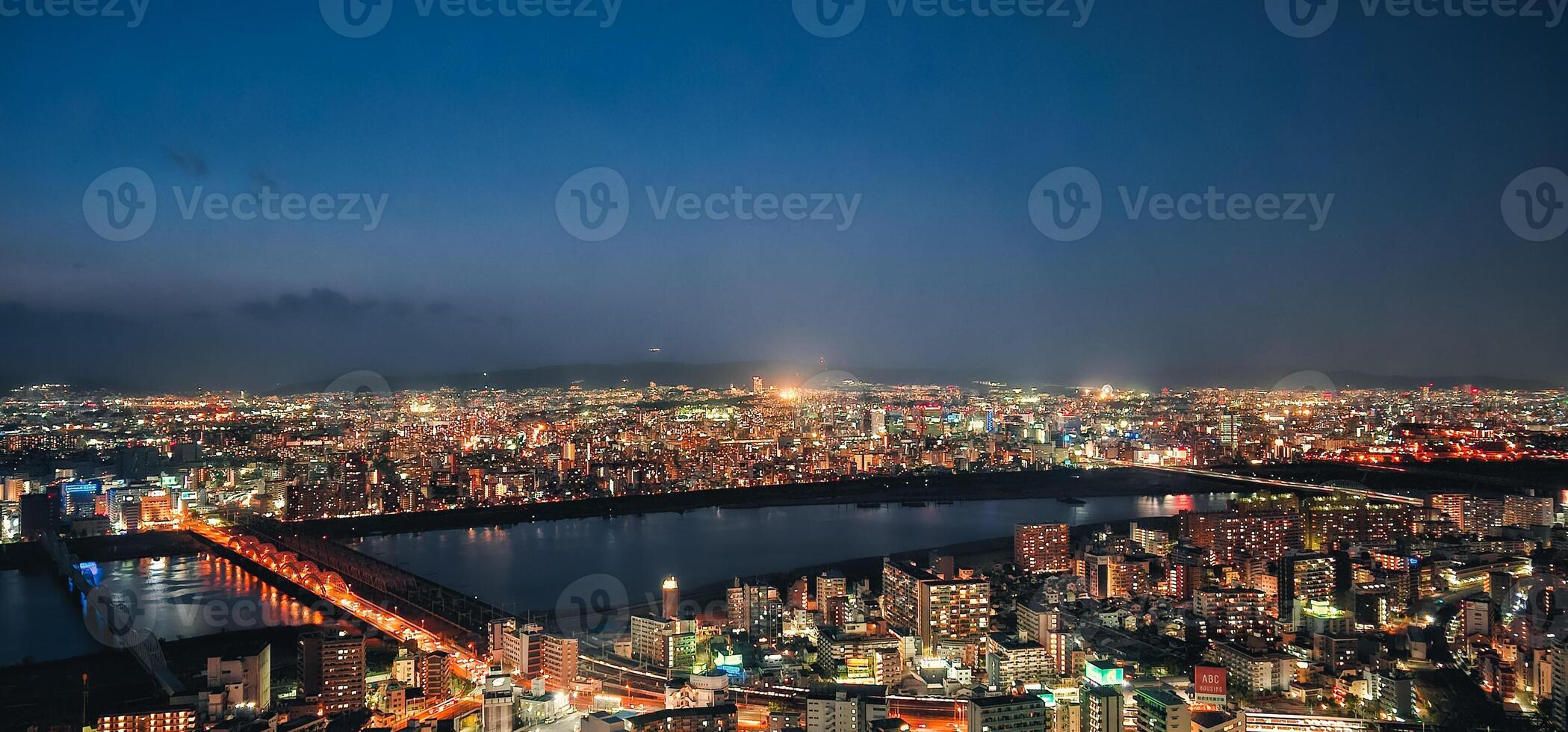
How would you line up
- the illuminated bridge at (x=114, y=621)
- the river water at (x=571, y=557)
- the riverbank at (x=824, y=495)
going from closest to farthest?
1. the illuminated bridge at (x=114, y=621)
2. the river water at (x=571, y=557)
3. the riverbank at (x=824, y=495)

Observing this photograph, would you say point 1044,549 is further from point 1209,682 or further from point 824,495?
point 824,495

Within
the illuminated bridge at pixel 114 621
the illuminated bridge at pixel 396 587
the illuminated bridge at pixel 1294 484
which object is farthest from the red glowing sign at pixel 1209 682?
the illuminated bridge at pixel 1294 484

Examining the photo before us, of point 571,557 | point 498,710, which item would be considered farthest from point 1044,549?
point 498,710

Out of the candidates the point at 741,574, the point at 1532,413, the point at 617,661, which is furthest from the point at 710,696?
the point at 1532,413

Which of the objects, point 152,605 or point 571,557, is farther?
point 571,557

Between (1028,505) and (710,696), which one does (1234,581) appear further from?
(1028,505)

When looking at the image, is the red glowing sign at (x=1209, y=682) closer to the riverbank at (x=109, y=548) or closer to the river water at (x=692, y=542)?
the river water at (x=692, y=542)
